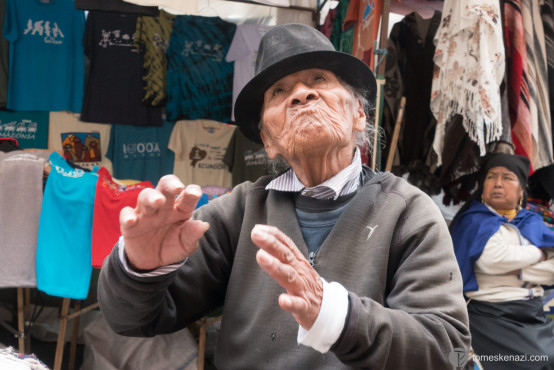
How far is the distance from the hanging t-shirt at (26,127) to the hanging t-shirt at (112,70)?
434 mm

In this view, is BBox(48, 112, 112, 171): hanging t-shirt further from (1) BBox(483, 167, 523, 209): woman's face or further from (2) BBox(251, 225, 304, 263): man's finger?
(2) BBox(251, 225, 304, 263): man's finger

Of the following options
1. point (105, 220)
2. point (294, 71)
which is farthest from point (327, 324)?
point (105, 220)

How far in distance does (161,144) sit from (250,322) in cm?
401

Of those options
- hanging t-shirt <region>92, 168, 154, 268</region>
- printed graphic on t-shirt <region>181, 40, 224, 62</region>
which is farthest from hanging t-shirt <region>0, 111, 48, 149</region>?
hanging t-shirt <region>92, 168, 154, 268</region>

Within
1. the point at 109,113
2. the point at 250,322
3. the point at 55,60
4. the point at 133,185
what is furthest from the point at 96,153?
the point at 250,322

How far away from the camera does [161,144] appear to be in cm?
516

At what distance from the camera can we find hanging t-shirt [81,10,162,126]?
15.8ft

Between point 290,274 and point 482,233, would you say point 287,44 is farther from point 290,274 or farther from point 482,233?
point 482,233

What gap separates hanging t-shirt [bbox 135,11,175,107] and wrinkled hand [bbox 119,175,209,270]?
13.2 ft

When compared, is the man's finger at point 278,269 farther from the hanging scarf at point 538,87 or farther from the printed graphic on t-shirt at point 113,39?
the printed graphic on t-shirt at point 113,39

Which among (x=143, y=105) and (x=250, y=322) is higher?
(x=143, y=105)

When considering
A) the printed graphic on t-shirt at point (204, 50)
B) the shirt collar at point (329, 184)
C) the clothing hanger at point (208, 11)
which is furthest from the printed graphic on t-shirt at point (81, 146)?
the shirt collar at point (329, 184)

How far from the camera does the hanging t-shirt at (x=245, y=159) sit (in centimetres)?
507

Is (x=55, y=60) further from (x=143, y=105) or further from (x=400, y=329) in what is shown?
(x=400, y=329)
